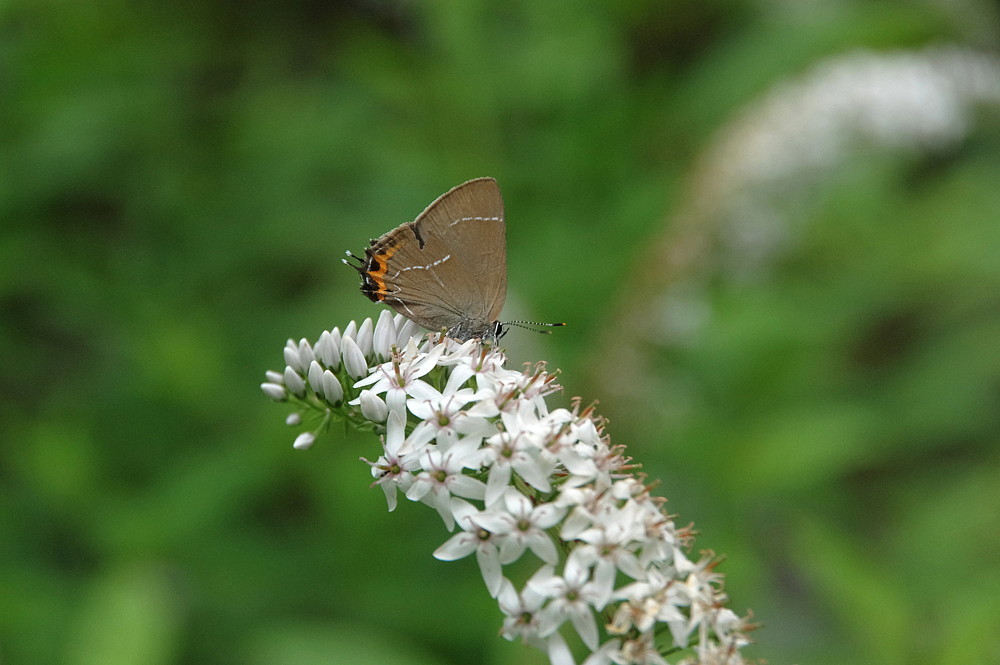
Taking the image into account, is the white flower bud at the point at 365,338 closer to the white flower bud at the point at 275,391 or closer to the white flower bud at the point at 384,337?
the white flower bud at the point at 384,337

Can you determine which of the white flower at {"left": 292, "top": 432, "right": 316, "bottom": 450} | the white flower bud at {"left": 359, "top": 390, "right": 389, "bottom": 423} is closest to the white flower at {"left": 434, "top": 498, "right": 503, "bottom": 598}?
the white flower bud at {"left": 359, "top": 390, "right": 389, "bottom": 423}

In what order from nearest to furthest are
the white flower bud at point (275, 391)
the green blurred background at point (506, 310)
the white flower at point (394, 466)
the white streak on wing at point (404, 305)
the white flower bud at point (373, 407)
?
the white flower at point (394, 466), the white flower bud at point (373, 407), the white flower bud at point (275, 391), the white streak on wing at point (404, 305), the green blurred background at point (506, 310)

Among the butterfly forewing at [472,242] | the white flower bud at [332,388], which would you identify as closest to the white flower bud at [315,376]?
the white flower bud at [332,388]

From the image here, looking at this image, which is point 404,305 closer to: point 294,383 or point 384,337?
point 384,337

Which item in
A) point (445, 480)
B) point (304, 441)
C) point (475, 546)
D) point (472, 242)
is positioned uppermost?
point (472, 242)

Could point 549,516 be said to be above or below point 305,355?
below

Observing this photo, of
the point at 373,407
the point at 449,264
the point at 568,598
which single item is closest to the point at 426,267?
the point at 449,264
